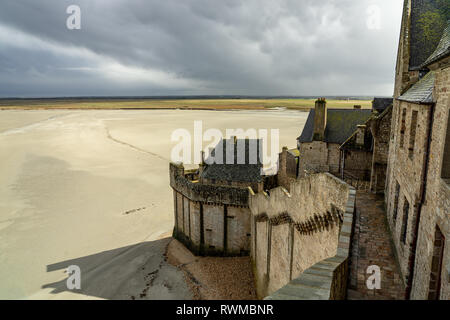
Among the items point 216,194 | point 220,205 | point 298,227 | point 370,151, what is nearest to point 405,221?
point 298,227

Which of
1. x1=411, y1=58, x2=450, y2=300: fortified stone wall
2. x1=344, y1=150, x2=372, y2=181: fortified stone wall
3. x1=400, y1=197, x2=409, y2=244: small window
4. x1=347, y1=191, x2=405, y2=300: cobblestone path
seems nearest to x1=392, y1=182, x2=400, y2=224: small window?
x1=347, y1=191, x2=405, y2=300: cobblestone path

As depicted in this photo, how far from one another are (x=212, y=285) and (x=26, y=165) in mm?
51322

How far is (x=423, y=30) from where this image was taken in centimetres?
1270

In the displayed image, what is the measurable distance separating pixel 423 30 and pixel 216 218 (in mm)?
16559

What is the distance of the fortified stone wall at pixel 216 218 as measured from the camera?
21.3m

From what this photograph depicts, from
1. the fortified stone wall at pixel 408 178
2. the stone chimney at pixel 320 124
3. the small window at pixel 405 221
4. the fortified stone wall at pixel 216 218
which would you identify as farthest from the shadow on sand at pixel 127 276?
the stone chimney at pixel 320 124

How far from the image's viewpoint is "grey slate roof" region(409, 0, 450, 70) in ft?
40.3

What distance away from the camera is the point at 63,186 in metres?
42.5

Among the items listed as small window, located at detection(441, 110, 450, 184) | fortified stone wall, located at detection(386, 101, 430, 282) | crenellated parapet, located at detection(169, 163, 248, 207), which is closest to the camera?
small window, located at detection(441, 110, 450, 184)

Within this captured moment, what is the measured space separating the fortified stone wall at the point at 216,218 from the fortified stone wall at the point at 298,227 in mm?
2606

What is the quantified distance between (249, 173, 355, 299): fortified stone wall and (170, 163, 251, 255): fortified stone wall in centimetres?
261

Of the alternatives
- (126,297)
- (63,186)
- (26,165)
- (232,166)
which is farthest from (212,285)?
(26,165)

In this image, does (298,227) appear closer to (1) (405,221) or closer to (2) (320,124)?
(1) (405,221)

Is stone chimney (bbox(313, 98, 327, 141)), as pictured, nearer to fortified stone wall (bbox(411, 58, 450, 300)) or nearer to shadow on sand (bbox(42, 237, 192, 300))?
shadow on sand (bbox(42, 237, 192, 300))
